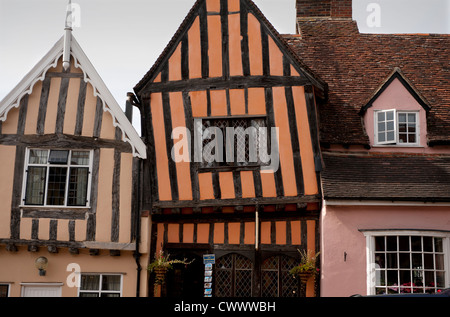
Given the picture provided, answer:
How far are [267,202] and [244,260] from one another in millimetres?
1333

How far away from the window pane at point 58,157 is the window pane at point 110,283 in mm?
2523

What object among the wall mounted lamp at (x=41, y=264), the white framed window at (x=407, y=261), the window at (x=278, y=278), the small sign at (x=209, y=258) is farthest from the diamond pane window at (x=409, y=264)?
the wall mounted lamp at (x=41, y=264)

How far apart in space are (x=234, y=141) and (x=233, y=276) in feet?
9.22

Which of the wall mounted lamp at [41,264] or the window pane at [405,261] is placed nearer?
the window pane at [405,261]

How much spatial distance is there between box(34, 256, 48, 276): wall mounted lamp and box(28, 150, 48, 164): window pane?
78.1 inches

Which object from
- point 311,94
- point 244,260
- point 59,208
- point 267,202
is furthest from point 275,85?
point 59,208

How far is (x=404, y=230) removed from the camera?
1227 centimetres

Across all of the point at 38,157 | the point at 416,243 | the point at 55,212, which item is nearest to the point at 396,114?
the point at 416,243

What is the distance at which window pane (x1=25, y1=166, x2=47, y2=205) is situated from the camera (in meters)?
12.8

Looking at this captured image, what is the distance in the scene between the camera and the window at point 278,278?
1279 centimetres

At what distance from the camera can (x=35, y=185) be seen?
1284 cm

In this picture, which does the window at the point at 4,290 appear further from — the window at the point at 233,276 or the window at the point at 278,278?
the window at the point at 278,278

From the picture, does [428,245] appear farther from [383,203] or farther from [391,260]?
[383,203]
